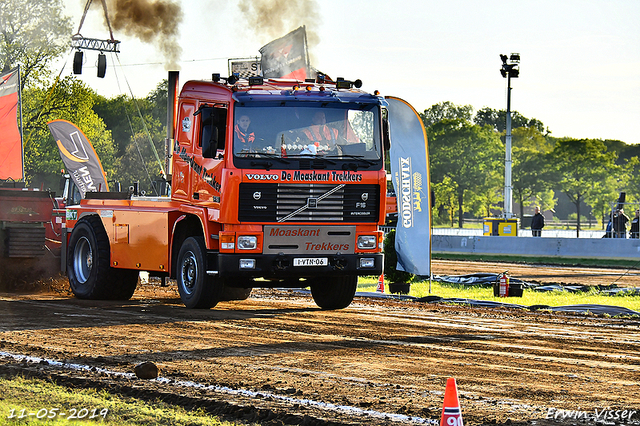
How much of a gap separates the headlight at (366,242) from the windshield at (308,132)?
116 cm

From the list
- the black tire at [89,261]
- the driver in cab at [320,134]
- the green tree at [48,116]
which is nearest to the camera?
the driver in cab at [320,134]

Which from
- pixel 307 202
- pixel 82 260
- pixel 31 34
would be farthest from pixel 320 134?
pixel 31 34

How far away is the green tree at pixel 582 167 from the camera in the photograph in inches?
3091

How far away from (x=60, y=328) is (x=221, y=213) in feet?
8.84

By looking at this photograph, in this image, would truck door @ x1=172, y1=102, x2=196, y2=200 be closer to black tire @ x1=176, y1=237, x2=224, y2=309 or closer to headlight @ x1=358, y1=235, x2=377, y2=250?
black tire @ x1=176, y1=237, x2=224, y2=309

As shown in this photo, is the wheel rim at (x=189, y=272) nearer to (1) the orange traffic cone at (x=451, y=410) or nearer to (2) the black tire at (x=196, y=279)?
(2) the black tire at (x=196, y=279)

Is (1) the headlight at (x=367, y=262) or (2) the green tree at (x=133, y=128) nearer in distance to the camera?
(1) the headlight at (x=367, y=262)

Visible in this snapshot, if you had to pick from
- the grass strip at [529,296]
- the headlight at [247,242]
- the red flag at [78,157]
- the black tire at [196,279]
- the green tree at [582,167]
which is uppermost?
the green tree at [582,167]

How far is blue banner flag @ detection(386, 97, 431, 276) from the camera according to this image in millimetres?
16234

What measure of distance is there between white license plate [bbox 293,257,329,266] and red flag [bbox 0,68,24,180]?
1229 cm

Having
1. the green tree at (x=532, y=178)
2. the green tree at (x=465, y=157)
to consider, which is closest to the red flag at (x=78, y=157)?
the green tree at (x=465, y=157)

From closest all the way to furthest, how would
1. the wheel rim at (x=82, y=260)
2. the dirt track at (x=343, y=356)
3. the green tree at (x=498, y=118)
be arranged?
the dirt track at (x=343, y=356), the wheel rim at (x=82, y=260), the green tree at (x=498, y=118)

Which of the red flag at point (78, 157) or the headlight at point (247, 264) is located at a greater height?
the red flag at point (78, 157)

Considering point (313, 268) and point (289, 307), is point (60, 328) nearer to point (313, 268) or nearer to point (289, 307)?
point (313, 268)
